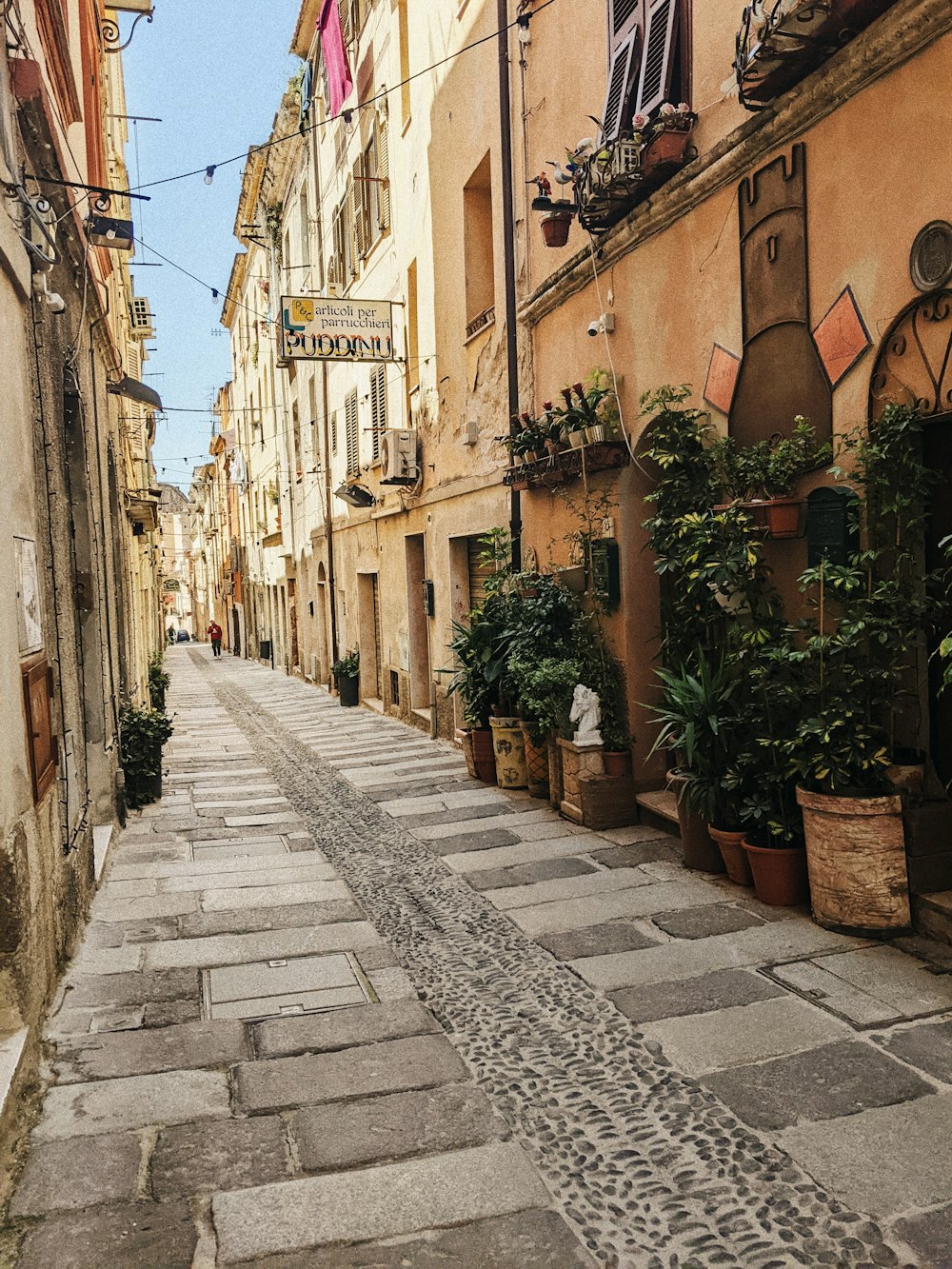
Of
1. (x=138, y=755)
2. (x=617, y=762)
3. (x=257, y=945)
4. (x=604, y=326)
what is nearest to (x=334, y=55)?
(x=604, y=326)

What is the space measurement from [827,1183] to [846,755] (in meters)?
2.19

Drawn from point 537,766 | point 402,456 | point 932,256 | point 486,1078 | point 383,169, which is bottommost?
point 486,1078

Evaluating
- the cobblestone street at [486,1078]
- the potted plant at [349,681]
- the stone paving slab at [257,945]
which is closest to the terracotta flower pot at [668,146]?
the cobblestone street at [486,1078]

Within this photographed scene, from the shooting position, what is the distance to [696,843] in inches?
232

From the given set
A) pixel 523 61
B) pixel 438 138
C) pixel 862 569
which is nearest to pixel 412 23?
pixel 438 138

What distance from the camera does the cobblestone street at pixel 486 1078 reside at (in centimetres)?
272

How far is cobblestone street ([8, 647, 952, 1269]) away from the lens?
2.72 metres

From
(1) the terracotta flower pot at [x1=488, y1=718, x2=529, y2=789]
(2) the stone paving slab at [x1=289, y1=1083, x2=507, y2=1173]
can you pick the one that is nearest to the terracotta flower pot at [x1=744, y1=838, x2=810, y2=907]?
(2) the stone paving slab at [x1=289, y1=1083, x2=507, y2=1173]

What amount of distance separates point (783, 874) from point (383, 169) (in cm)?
1243

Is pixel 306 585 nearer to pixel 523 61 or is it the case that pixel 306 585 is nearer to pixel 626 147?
pixel 523 61

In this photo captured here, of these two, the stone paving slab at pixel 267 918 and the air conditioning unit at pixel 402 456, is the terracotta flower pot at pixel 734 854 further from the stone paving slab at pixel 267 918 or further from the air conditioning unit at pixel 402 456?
the air conditioning unit at pixel 402 456

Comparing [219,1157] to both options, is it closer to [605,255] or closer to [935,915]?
[935,915]

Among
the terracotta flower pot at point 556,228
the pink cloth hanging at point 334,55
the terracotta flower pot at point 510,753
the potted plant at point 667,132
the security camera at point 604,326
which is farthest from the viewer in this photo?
the pink cloth hanging at point 334,55

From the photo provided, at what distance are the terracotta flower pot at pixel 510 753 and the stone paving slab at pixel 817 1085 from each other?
5080 millimetres
